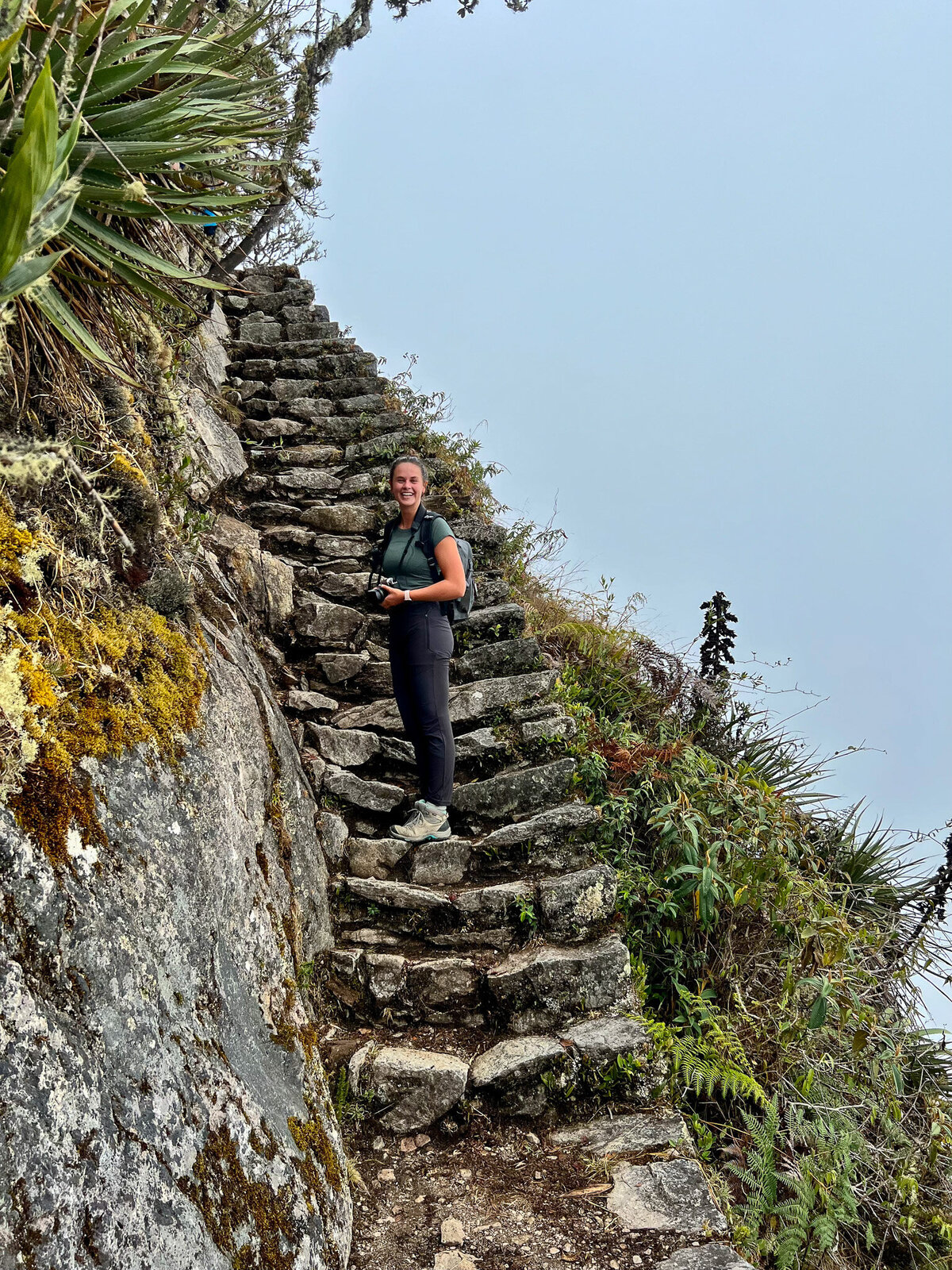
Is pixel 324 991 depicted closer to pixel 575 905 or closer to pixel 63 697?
→ pixel 575 905

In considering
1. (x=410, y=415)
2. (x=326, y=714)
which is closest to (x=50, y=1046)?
(x=326, y=714)

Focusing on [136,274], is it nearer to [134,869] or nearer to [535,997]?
[134,869]

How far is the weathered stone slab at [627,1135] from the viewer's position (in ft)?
11.8

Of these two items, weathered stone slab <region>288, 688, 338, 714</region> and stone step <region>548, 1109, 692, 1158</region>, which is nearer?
stone step <region>548, 1109, 692, 1158</region>

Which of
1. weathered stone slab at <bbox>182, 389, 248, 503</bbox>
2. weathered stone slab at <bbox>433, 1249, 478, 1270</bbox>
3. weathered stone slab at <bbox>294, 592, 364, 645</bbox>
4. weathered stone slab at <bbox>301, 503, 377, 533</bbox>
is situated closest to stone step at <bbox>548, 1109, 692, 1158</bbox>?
weathered stone slab at <bbox>433, 1249, 478, 1270</bbox>

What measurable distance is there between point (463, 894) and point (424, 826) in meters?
0.49

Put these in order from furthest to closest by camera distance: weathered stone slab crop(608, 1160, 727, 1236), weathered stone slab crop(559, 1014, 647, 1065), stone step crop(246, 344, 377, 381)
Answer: stone step crop(246, 344, 377, 381), weathered stone slab crop(559, 1014, 647, 1065), weathered stone slab crop(608, 1160, 727, 1236)

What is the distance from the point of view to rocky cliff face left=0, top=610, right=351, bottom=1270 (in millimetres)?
1884

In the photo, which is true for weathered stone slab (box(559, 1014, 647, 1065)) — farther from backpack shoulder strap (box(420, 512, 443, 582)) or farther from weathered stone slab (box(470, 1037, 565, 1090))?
backpack shoulder strap (box(420, 512, 443, 582))

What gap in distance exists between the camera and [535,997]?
4.21 meters

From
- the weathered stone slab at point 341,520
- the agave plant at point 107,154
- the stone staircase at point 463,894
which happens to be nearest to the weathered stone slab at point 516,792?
the stone staircase at point 463,894

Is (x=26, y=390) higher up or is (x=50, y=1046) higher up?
(x=26, y=390)

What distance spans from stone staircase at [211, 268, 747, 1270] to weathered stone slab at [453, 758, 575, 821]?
0.04 feet

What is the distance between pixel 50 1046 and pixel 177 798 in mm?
1037
